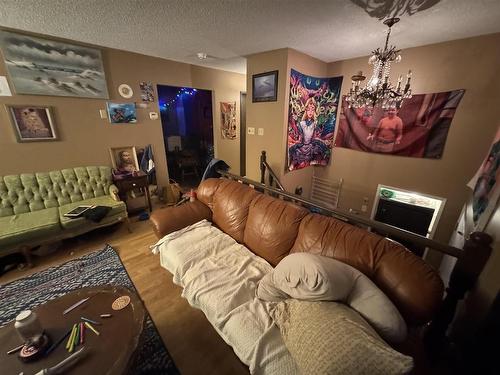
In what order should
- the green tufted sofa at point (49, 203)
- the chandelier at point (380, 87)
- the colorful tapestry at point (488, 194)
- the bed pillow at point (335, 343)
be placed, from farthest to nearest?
the green tufted sofa at point (49, 203) → the chandelier at point (380, 87) → the colorful tapestry at point (488, 194) → the bed pillow at point (335, 343)

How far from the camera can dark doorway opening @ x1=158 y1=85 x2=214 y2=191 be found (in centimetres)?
461

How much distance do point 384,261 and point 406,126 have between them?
2.46 m

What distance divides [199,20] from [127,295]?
2297mm

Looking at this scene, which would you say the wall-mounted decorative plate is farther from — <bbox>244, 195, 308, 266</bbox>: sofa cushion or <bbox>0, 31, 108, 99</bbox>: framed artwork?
<bbox>244, 195, 308, 266</bbox>: sofa cushion

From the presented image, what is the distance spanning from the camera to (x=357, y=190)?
11.0ft

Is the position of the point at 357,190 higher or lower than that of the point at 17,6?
lower

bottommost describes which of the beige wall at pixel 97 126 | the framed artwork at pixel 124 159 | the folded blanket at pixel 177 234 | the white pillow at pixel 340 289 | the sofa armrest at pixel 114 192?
the folded blanket at pixel 177 234

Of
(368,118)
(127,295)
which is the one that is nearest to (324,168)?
(368,118)

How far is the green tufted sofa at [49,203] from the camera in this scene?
1945 mm

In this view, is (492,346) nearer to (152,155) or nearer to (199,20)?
(199,20)

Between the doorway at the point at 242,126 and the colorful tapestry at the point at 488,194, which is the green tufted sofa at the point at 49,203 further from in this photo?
the colorful tapestry at the point at 488,194

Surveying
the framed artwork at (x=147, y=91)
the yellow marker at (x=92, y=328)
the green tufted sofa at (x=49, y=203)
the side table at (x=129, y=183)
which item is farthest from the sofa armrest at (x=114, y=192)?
the yellow marker at (x=92, y=328)

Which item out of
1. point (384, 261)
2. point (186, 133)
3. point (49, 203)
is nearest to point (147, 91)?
point (49, 203)

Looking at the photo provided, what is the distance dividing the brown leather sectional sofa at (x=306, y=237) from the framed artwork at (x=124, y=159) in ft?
5.27
